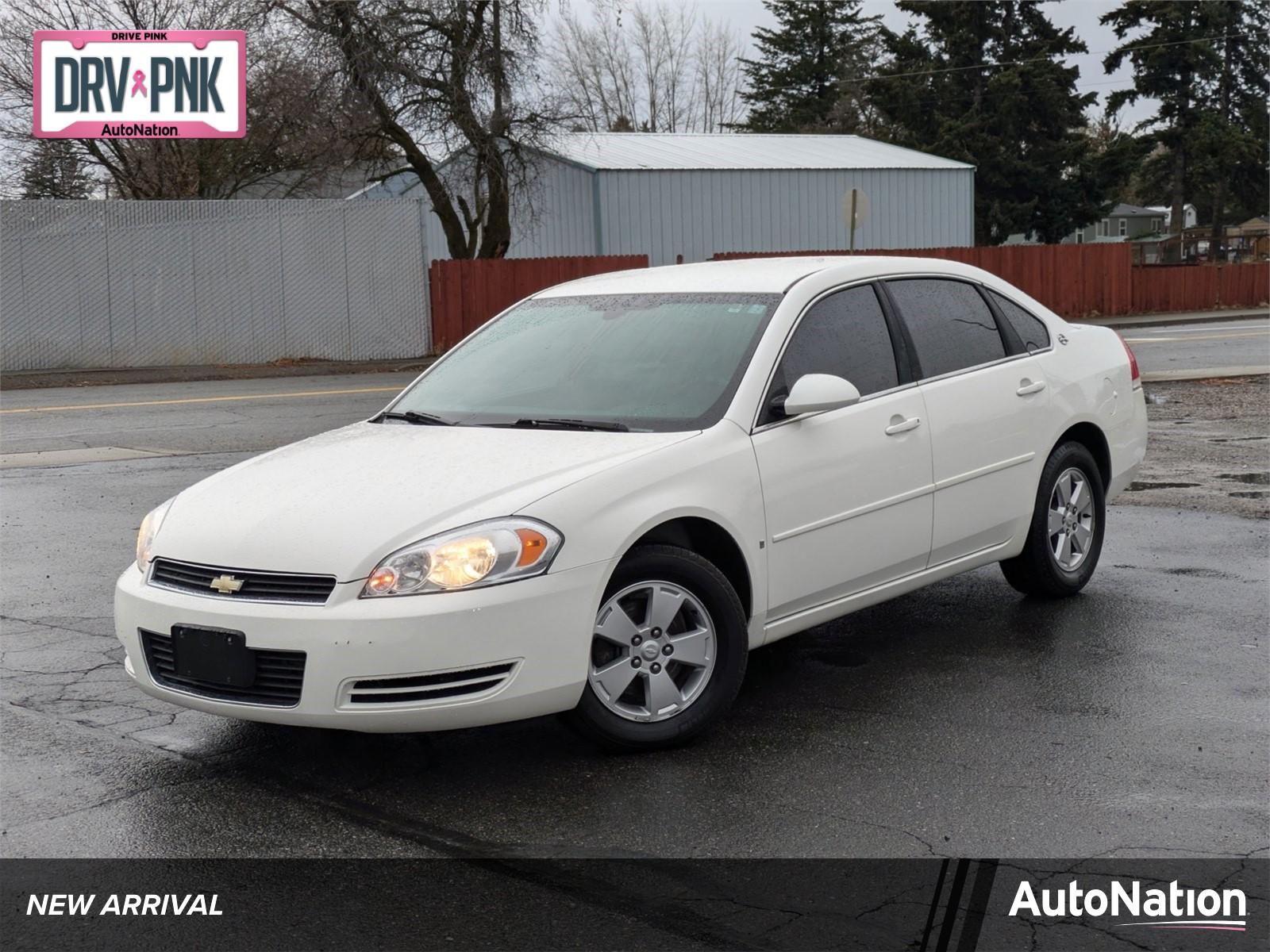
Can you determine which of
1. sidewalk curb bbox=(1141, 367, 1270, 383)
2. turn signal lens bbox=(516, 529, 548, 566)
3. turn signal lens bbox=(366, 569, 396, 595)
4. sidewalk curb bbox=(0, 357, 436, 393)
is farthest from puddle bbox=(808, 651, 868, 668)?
sidewalk curb bbox=(0, 357, 436, 393)

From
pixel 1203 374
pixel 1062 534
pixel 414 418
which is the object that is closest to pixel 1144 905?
pixel 414 418

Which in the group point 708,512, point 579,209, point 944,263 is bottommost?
point 708,512

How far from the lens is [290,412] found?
17.4 metres

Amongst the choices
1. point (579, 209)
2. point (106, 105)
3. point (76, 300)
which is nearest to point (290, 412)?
point (76, 300)

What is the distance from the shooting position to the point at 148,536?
5129 millimetres

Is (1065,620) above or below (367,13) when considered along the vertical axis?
below

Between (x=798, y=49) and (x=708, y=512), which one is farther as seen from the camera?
(x=798, y=49)

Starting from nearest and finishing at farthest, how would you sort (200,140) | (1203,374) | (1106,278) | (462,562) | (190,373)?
(462,562)
(1203,374)
(190,373)
(200,140)
(1106,278)

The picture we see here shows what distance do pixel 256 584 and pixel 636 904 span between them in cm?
158

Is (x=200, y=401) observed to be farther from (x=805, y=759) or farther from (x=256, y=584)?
(x=805, y=759)

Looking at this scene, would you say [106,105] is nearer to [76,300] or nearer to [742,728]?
[76,300]

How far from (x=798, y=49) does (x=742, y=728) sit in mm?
70015

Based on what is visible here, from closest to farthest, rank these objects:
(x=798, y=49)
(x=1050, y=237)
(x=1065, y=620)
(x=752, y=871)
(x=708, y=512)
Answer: (x=752, y=871)
(x=708, y=512)
(x=1065, y=620)
(x=1050, y=237)
(x=798, y=49)

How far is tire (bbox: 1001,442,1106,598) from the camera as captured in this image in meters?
6.79
